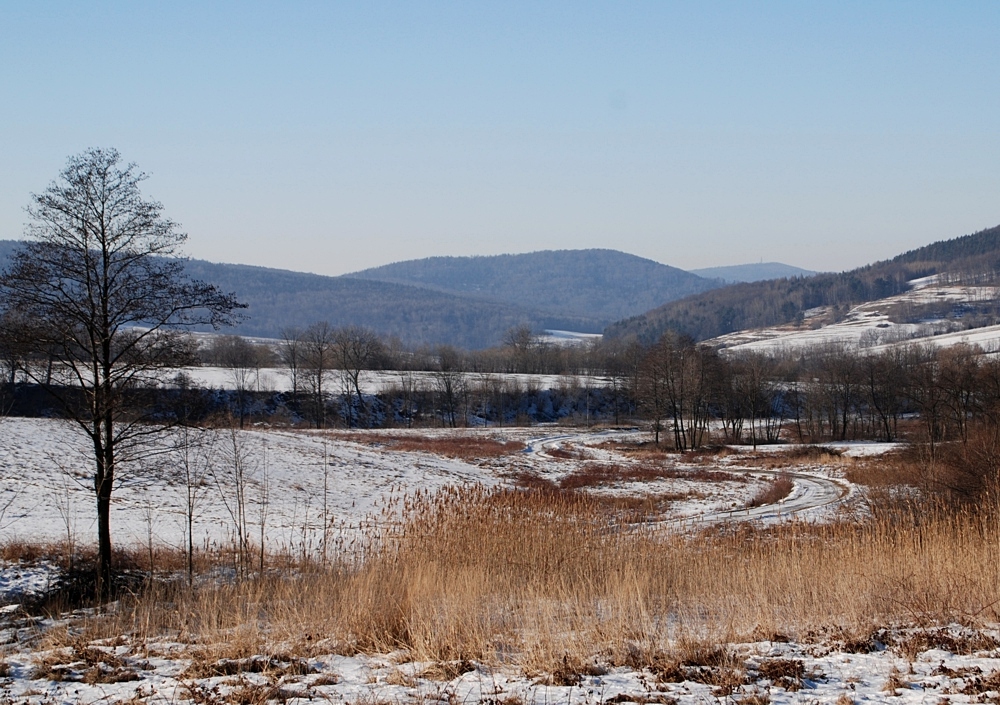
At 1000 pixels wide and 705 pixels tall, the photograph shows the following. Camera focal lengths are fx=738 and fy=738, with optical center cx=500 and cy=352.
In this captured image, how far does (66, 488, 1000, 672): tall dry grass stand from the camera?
7.18 m

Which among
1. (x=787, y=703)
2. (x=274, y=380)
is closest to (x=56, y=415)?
(x=787, y=703)

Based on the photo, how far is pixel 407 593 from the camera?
8.60 metres

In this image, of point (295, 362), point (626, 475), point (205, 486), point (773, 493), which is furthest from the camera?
point (295, 362)

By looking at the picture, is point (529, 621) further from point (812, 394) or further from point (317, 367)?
point (317, 367)

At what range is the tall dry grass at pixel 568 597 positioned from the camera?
7176 millimetres

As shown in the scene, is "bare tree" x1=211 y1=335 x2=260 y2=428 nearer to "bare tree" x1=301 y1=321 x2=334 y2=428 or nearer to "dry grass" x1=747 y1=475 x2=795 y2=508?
"bare tree" x1=301 y1=321 x2=334 y2=428

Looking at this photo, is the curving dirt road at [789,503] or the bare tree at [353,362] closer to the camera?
the curving dirt road at [789,503]

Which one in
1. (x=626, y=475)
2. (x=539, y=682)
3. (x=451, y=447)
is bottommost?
(x=626, y=475)

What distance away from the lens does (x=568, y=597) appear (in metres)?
8.87

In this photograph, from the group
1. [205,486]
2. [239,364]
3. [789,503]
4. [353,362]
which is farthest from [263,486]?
[239,364]

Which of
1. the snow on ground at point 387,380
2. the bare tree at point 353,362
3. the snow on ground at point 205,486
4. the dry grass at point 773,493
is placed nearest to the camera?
the snow on ground at point 205,486

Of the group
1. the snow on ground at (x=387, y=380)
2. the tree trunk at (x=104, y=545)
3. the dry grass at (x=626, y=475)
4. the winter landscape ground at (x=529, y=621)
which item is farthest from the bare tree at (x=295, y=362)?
the tree trunk at (x=104, y=545)

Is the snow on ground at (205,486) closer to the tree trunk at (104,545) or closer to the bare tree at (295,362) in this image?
the tree trunk at (104,545)

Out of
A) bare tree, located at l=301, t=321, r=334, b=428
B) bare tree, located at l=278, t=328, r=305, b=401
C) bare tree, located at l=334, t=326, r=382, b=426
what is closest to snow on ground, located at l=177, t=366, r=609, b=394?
bare tree, located at l=278, t=328, r=305, b=401
